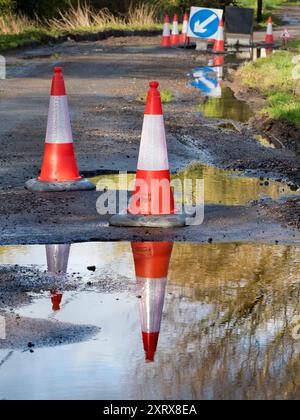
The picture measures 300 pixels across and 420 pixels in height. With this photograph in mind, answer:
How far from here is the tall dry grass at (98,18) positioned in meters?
42.6

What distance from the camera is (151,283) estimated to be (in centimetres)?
688

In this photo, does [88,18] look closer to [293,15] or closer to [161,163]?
[293,15]

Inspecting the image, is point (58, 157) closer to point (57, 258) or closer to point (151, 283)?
point (57, 258)

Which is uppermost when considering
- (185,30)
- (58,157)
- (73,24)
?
(58,157)

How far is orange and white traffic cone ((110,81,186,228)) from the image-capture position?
28.4ft

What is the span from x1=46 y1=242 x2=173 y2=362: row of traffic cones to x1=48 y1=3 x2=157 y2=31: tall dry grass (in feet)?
112

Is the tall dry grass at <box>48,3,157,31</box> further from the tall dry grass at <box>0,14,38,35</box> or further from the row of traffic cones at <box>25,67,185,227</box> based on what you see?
the row of traffic cones at <box>25,67,185,227</box>

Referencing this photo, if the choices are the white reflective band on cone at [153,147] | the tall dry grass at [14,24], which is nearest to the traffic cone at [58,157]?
the white reflective band on cone at [153,147]

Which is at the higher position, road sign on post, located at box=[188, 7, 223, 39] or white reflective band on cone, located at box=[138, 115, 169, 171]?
white reflective band on cone, located at box=[138, 115, 169, 171]

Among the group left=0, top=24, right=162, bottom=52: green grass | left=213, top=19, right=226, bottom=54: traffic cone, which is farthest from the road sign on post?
left=0, top=24, right=162, bottom=52: green grass

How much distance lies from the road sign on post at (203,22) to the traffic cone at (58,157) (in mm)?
23394

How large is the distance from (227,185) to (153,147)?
5.14 ft

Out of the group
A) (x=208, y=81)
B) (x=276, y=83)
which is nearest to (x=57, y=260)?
(x=276, y=83)
